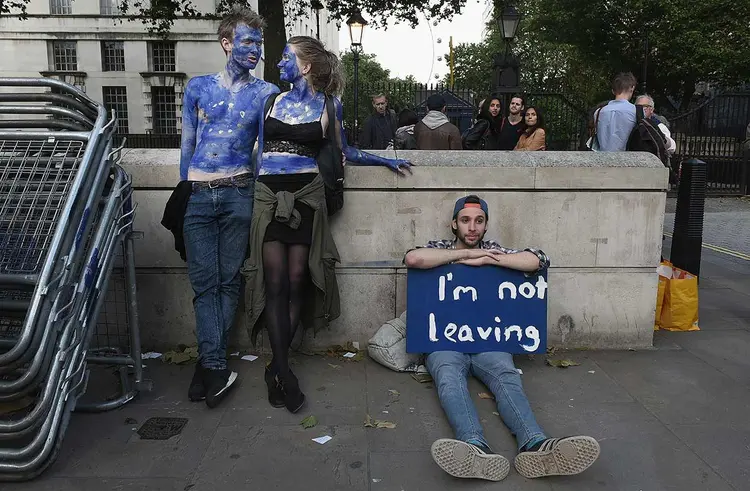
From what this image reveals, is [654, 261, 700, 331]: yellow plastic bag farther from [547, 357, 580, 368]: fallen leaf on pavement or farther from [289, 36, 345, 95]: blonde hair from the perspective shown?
[289, 36, 345, 95]: blonde hair

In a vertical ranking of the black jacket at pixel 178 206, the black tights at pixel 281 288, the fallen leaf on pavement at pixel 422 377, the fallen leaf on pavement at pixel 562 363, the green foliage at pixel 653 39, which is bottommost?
the fallen leaf on pavement at pixel 422 377

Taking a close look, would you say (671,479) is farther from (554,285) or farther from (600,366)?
(554,285)

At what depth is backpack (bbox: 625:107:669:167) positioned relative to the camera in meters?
5.57

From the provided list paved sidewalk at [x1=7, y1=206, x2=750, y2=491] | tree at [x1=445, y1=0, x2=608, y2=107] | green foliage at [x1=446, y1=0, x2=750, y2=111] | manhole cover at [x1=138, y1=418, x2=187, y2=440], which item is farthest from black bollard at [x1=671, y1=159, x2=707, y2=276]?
tree at [x1=445, y1=0, x2=608, y2=107]

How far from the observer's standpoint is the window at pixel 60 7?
127ft

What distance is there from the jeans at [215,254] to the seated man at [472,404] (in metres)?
1.10

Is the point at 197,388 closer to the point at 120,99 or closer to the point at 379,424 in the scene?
the point at 379,424

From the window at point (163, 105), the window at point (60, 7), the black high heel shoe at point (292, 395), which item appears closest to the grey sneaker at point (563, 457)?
the black high heel shoe at point (292, 395)

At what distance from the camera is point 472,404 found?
3.32 m

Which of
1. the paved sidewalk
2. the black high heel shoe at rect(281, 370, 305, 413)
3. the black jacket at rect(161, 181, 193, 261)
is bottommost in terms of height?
the paved sidewalk

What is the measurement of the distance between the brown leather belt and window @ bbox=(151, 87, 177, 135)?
37.6 meters

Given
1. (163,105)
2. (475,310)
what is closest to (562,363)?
(475,310)

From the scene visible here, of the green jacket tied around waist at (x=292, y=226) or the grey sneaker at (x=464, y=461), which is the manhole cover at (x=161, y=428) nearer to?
the green jacket tied around waist at (x=292, y=226)

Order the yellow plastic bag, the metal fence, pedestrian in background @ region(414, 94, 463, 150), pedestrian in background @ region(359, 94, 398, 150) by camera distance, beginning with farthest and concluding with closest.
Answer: the metal fence → pedestrian in background @ region(359, 94, 398, 150) → pedestrian in background @ region(414, 94, 463, 150) → the yellow plastic bag
